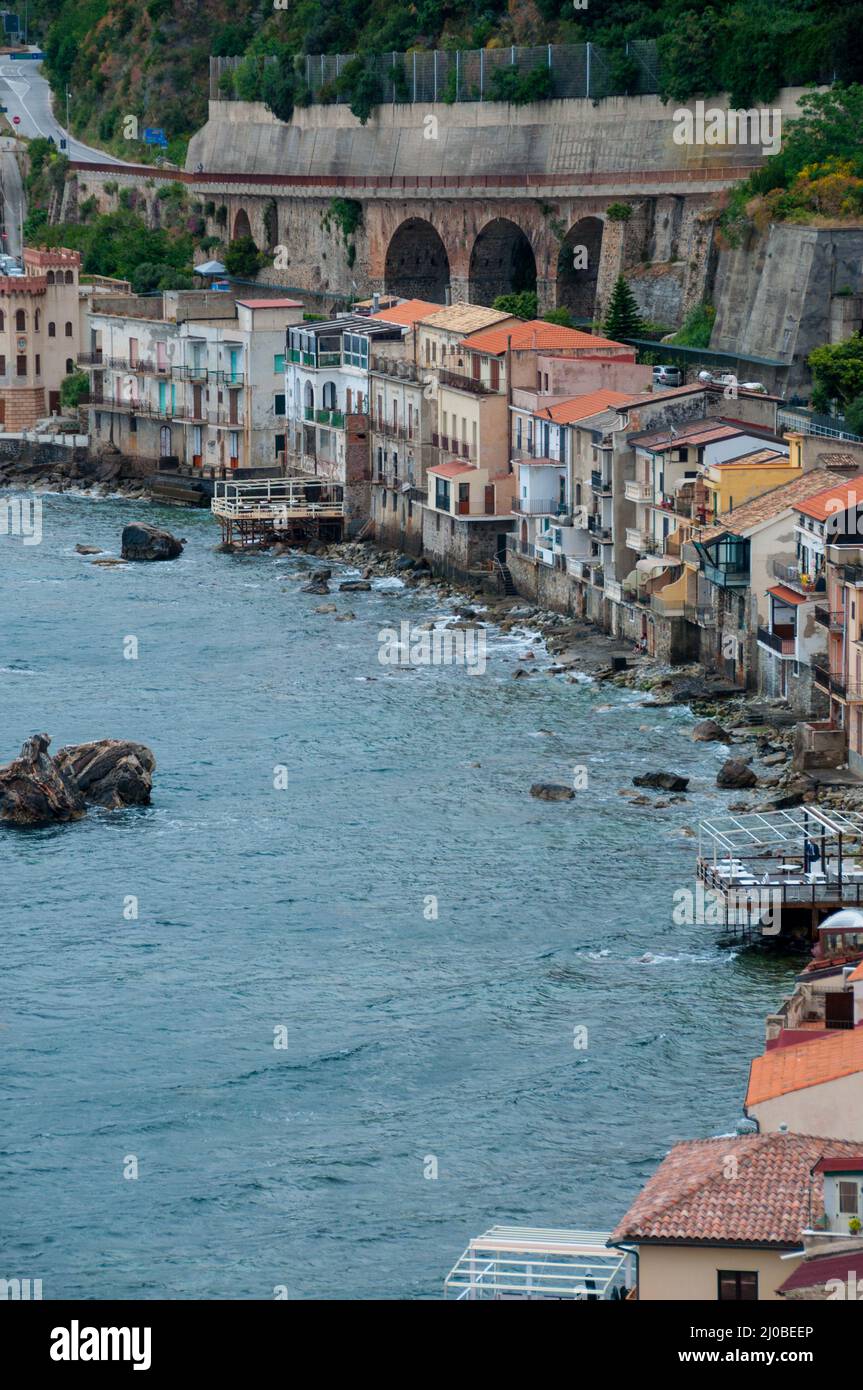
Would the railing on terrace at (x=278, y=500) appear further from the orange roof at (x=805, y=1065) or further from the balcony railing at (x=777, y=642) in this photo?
the orange roof at (x=805, y=1065)

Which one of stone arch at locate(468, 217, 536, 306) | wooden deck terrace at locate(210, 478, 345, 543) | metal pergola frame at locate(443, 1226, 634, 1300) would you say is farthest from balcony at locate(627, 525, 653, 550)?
metal pergola frame at locate(443, 1226, 634, 1300)

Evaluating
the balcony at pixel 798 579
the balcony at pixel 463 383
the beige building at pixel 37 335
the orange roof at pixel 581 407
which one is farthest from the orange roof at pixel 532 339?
the beige building at pixel 37 335

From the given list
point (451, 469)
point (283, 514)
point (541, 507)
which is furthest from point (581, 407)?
point (283, 514)

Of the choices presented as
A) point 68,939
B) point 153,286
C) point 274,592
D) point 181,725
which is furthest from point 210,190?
point 68,939
